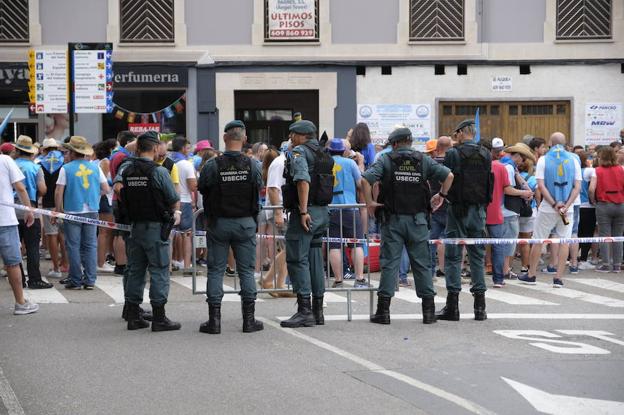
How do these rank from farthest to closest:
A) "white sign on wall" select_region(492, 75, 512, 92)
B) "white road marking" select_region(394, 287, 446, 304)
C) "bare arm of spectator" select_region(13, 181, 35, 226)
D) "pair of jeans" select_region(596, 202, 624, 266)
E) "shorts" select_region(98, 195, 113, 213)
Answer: "white sign on wall" select_region(492, 75, 512, 92)
"pair of jeans" select_region(596, 202, 624, 266)
"shorts" select_region(98, 195, 113, 213)
"white road marking" select_region(394, 287, 446, 304)
"bare arm of spectator" select_region(13, 181, 35, 226)

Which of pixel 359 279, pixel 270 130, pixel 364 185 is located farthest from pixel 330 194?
pixel 270 130

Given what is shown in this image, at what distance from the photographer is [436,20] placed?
25359mm

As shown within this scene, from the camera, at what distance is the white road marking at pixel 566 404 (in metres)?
7.00

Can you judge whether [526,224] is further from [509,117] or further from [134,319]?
[509,117]

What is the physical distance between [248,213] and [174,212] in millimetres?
771

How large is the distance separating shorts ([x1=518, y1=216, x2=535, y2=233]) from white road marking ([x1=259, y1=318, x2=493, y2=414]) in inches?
252

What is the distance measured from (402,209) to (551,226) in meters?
4.69

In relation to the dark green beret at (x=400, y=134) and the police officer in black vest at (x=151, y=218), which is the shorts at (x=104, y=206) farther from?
the dark green beret at (x=400, y=134)

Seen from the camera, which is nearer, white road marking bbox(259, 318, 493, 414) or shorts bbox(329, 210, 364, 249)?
white road marking bbox(259, 318, 493, 414)

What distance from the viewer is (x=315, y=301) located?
10.6 m

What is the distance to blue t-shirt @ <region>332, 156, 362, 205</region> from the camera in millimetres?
12992

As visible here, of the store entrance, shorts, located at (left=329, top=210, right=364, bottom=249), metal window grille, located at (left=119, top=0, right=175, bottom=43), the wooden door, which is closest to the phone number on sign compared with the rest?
the store entrance

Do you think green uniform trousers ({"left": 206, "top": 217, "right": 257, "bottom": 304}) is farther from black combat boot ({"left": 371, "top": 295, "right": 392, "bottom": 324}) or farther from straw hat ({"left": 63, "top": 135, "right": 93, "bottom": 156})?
straw hat ({"left": 63, "top": 135, "right": 93, "bottom": 156})

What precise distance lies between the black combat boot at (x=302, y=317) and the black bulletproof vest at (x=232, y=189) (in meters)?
1.00
